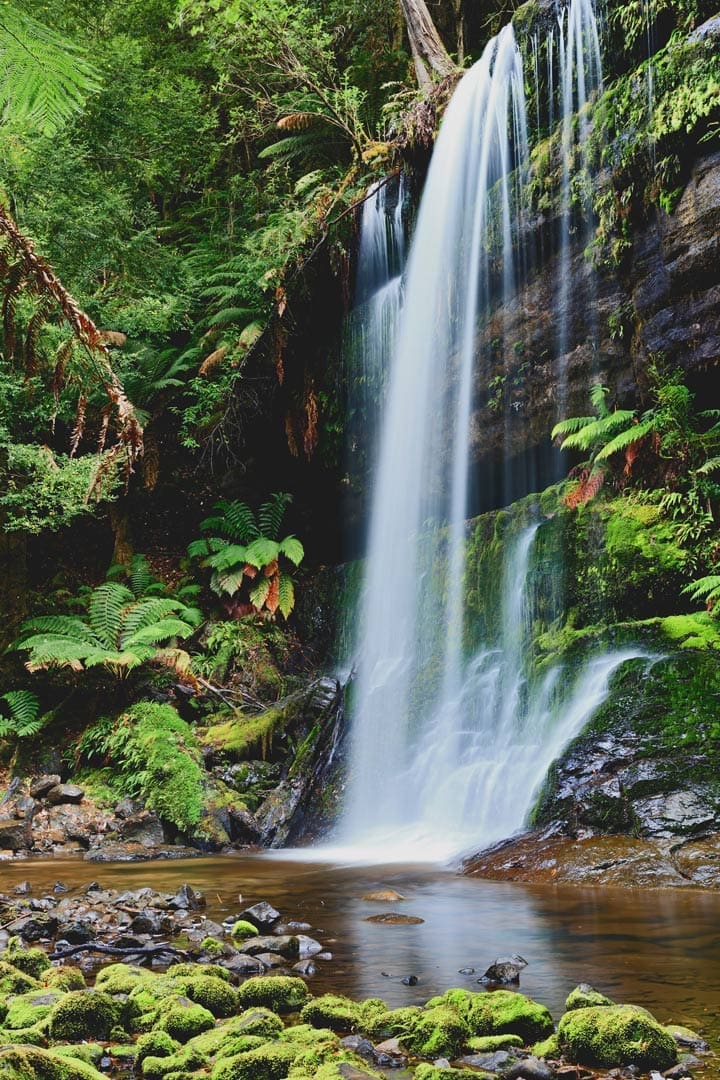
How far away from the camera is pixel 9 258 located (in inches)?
88.1

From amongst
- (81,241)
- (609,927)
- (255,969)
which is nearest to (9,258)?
(255,969)

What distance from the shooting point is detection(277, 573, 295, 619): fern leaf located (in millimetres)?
12742

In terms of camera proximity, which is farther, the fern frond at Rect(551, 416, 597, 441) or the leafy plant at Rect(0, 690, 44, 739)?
the leafy plant at Rect(0, 690, 44, 739)

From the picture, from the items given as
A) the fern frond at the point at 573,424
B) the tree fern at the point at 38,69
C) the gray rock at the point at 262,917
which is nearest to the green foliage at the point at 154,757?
the gray rock at the point at 262,917

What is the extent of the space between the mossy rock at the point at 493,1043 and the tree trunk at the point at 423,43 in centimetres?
1511

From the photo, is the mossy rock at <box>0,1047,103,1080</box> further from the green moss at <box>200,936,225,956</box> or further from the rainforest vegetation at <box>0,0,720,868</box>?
the rainforest vegetation at <box>0,0,720,868</box>

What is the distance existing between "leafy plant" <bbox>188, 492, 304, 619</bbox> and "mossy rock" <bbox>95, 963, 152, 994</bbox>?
9108 mm

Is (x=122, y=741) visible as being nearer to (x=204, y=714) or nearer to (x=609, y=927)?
(x=204, y=714)

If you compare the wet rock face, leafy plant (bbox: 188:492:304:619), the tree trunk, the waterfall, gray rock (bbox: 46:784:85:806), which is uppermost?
the tree trunk

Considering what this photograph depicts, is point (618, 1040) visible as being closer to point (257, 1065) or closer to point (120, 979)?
point (257, 1065)

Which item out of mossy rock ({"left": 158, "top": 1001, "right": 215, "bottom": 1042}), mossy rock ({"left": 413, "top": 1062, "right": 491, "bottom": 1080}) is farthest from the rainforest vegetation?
mossy rock ({"left": 413, "top": 1062, "right": 491, "bottom": 1080})

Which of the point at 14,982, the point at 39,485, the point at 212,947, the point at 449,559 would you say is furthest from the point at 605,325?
the point at 14,982

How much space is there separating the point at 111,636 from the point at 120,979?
8286mm

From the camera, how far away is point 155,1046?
279 centimetres
